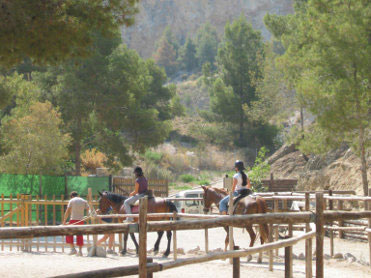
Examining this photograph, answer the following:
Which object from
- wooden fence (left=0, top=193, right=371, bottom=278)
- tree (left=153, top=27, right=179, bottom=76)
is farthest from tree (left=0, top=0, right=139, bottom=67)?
tree (left=153, top=27, right=179, bottom=76)

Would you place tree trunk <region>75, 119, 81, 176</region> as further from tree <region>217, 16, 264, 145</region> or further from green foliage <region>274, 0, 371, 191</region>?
tree <region>217, 16, 264, 145</region>

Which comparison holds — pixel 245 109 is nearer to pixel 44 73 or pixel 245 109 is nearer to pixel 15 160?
pixel 44 73

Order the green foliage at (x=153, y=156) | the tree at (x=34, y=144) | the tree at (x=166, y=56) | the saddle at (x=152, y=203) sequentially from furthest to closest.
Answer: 1. the tree at (x=166, y=56)
2. the green foliage at (x=153, y=156)
3. the tree at (x=34, y=144)
4. the saddle at (x=152, y=203)

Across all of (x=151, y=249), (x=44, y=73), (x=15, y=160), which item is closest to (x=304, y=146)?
(x=151, y=249)

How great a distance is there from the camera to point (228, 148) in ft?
178

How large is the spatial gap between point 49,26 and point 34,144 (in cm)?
1726

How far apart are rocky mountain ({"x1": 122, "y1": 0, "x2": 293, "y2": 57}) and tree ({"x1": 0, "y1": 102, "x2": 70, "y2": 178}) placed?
4060 inches

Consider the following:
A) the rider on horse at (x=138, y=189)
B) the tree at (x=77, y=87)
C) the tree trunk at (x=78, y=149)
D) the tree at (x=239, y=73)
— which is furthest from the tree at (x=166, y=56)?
the rider on horse at (x=138, y=189)

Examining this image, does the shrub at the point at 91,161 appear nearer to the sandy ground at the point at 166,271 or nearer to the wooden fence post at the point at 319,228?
the sandy ground at the point at 166,271

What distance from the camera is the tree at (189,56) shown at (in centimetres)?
11894

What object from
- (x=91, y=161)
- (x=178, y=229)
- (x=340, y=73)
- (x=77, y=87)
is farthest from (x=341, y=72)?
(x=91, y=161)

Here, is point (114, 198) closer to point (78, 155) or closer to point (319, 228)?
point (319, 228)

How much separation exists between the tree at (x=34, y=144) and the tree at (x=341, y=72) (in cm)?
1214

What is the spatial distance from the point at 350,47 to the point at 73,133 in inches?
692
